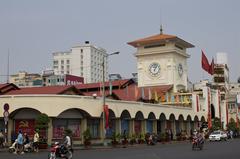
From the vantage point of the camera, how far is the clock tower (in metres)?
82.4

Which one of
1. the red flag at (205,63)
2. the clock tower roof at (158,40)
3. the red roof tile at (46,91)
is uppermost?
the clock tower roof at (158,40)

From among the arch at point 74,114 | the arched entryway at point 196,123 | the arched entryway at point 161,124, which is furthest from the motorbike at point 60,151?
the arched entryway at point 196,123

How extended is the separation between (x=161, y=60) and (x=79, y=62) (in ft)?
272

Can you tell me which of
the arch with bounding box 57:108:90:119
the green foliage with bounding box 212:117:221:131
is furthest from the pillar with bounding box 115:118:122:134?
the green foliage with bounding box 212:117:221:131

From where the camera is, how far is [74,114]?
4472cm

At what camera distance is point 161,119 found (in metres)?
61.1

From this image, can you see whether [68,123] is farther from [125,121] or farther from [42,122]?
[125,121]

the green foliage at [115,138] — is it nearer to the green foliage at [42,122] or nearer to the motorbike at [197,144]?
the green foliage at [42,122]

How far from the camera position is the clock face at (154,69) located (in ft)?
278

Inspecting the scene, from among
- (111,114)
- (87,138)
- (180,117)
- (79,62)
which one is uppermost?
(79,62)

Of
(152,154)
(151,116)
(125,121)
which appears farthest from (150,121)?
(152,154)

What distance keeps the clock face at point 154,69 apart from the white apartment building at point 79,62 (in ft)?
247

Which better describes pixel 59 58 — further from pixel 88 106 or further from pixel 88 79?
pixel 88 106

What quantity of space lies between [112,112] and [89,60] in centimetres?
11689
